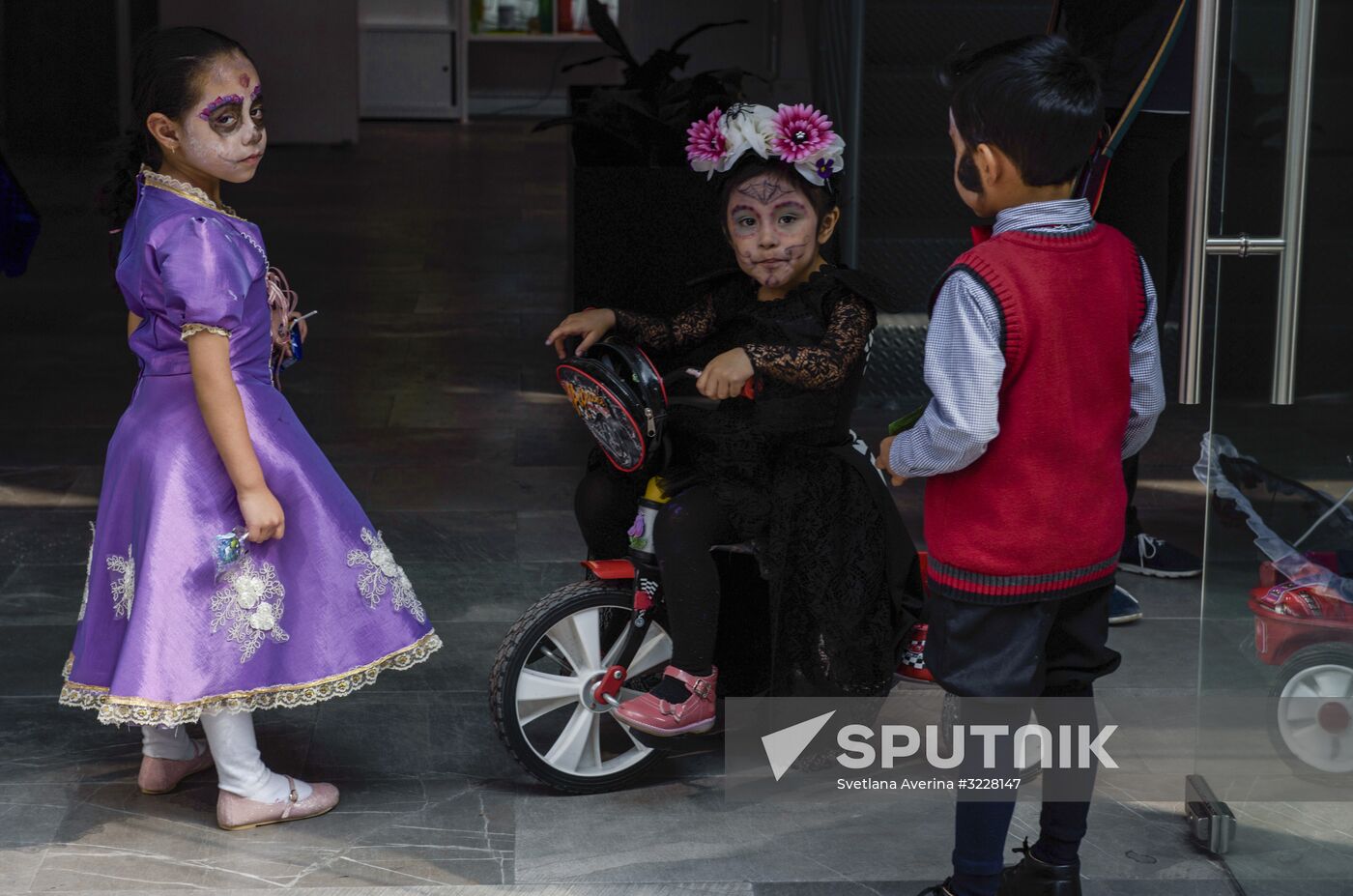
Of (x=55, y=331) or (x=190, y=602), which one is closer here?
(x=190, y=602)

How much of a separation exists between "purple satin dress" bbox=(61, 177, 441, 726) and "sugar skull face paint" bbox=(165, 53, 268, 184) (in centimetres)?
7

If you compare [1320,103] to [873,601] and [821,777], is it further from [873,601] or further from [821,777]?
[821,777]

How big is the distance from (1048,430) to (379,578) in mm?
1293

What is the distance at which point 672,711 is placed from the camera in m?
3.26

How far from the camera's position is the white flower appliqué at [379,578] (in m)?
3.23

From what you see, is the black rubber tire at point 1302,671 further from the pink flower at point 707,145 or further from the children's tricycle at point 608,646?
the pink flower at point 707,145

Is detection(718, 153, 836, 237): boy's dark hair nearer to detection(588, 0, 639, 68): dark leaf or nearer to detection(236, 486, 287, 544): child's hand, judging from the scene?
detection(236, 486, 287, 544): child's hand

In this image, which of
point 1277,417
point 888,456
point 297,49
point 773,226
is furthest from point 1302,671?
point 297,49

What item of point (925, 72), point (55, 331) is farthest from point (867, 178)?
point (55, 331)

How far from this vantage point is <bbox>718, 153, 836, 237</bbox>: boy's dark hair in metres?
3.24

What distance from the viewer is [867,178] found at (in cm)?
682

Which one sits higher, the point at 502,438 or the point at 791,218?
the point at 791,218

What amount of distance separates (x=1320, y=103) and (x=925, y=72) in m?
4.81

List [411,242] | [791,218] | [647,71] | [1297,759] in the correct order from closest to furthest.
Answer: [1297,759], [791,218], [647,71], [411,242]
